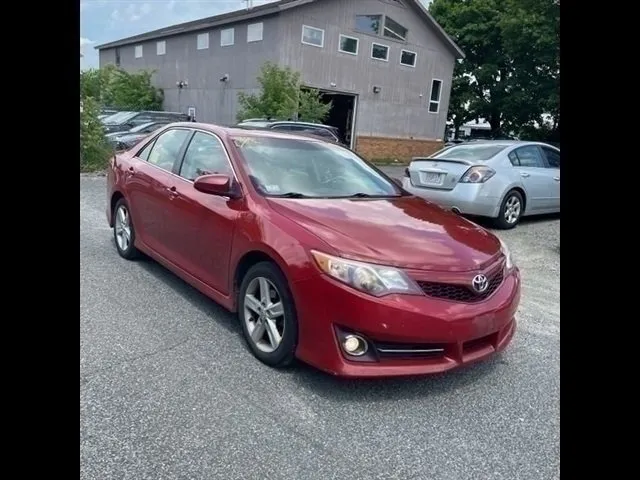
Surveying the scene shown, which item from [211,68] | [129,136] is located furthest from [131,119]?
[211,68]

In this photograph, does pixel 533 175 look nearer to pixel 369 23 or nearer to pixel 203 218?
pixel 203 218

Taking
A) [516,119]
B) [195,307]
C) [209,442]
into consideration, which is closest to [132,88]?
[516,119]

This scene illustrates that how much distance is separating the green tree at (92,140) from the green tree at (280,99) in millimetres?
7527

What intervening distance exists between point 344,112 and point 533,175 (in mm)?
18143

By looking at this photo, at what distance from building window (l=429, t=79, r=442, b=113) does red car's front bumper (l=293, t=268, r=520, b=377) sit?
2560 centimetres

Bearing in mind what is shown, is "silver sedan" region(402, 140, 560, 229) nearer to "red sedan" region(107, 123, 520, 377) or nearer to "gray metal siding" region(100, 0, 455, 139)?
"red sedan" region(107, 123, 520, 377)

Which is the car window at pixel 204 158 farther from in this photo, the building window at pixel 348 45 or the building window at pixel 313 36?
the building window at pixel 348 45

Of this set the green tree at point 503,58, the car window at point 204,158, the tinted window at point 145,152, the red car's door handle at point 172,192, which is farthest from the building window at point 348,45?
the red car's door handle at point 172,192

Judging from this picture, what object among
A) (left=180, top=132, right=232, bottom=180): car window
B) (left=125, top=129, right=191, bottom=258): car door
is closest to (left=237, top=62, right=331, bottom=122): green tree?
(left=125, top=129, right=191, bottom=258): car door

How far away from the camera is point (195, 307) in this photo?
13.3 feet

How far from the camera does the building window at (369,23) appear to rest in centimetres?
2280

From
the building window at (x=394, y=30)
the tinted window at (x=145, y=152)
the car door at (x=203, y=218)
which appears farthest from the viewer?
the building window at (x=394, y=30)
